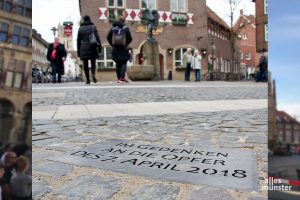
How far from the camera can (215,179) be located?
4.65 ft

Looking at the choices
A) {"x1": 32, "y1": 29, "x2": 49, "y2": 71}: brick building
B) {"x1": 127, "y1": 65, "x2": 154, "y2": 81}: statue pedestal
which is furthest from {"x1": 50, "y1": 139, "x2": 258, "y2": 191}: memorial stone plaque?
{"x1": 127, "y1": 65, "x2": 154, "y2": 81}: statue pedestal

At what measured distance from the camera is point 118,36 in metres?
7.42

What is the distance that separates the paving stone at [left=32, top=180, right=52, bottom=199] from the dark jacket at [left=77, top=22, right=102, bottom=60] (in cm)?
521

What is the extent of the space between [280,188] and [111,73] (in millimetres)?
8097

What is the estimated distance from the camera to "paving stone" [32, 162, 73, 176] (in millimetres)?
1579

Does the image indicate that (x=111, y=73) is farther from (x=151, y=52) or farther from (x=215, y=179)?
(x=215, y=179)

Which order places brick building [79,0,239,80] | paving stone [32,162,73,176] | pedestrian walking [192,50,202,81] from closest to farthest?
paving stone [32,162,73,176]
brick building [79,0,239,80]
pedestrian walking [192,50,202,81]

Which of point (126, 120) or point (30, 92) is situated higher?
point (30, 92)

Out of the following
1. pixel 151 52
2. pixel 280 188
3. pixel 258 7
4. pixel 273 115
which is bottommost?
pixel 280 188

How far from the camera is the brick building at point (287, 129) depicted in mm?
704

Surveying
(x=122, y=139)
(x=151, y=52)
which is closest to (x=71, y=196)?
(x=122, y=139)

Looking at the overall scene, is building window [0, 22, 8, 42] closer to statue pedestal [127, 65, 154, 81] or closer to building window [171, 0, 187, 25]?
building window [171, 0, 187, 25]

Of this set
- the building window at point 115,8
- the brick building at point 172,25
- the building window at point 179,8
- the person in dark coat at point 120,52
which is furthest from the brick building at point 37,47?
the person in dark coat at point 120,52

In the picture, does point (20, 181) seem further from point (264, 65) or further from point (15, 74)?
point (264, 65)
